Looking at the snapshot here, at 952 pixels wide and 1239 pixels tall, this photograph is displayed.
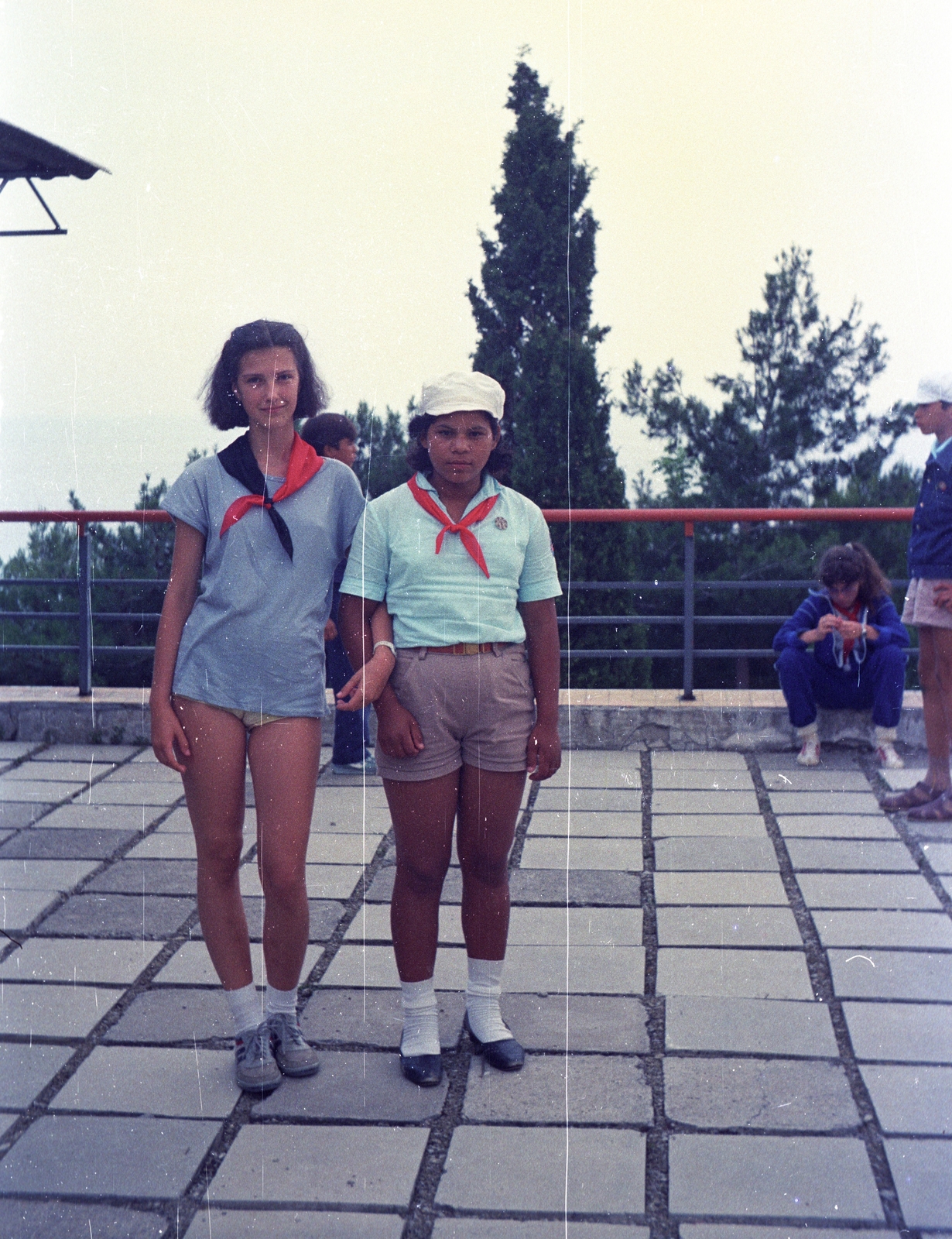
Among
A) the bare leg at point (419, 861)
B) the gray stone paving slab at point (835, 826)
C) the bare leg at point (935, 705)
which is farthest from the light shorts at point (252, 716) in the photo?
the bare leg at point (935, 705)

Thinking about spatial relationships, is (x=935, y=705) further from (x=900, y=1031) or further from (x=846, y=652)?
(x=900, y=1031)

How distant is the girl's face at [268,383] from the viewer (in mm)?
2252

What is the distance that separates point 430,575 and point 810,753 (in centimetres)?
296

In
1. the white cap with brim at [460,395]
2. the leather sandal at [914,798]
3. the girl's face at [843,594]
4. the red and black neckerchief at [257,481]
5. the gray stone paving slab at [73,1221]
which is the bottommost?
the gray stone paving slab at [73,1221]

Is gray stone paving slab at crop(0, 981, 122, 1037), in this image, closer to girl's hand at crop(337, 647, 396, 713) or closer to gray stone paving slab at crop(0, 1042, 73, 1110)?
gray stone paving slab at crop(0, 1042, 73, 1110)

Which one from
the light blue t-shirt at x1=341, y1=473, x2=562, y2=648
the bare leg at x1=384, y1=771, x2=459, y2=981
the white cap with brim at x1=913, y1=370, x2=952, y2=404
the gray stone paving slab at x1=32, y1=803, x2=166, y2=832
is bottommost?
the gray stone paving slab at x1=32, y1=803, x2=166, y2=832

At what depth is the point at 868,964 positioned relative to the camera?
9.40 ft

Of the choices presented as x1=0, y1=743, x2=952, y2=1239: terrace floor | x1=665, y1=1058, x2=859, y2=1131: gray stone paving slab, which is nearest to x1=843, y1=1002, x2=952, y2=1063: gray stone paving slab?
x1=0, y1=743, x2=952, y2=1239: terrace floor

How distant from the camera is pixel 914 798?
418cm

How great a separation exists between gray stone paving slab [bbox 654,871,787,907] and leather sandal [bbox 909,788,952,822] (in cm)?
77

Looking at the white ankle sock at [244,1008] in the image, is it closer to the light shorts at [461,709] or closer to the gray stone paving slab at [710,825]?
the light shorts at [461,709]

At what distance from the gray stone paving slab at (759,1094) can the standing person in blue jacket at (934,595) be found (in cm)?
188

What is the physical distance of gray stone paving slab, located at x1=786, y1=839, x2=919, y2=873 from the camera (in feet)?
11.7

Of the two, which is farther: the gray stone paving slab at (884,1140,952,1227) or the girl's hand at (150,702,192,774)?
the girl's hand at (150,702,192,774)
